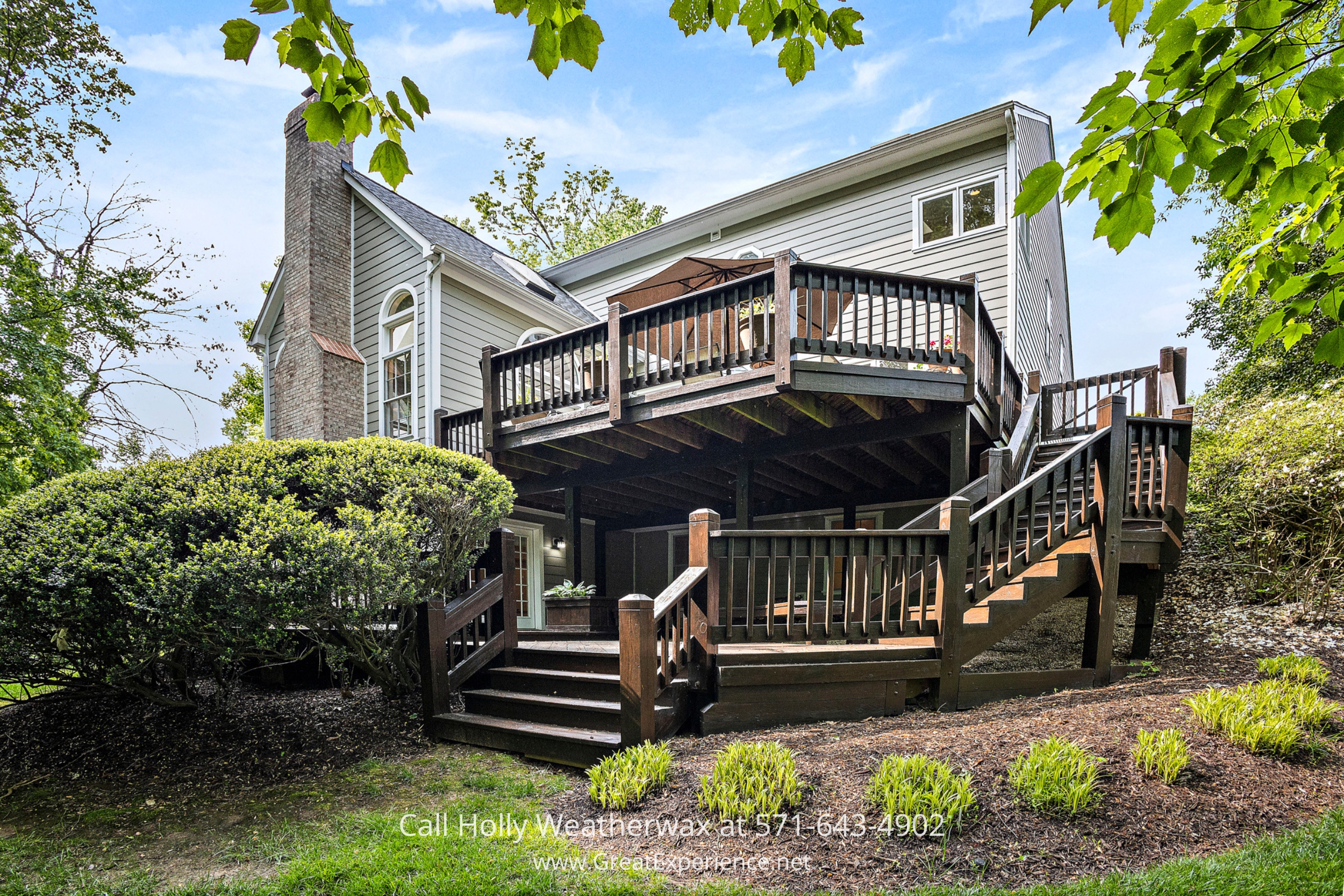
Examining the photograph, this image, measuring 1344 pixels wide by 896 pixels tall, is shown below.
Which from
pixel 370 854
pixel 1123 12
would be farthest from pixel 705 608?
pixel 1123 12

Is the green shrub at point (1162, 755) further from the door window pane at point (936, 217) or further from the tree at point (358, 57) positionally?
the door window pane at point (936, 217)

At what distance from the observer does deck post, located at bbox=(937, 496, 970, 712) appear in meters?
5.16

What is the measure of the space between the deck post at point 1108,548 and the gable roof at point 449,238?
8811 mm

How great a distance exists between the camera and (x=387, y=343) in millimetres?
11672

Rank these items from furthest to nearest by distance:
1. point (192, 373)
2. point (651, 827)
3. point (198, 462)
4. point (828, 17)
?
point (192, 373) < point (198, 462) < point (651, 827) < point (828, 17)

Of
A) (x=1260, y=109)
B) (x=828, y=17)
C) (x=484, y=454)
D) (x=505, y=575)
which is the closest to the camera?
(x=1260, y=109)

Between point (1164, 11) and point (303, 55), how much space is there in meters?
2.78

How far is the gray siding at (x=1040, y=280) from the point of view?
34.5 ft

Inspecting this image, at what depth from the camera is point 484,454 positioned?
909 centimetres

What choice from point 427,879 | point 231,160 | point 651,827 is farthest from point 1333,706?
point 231,160

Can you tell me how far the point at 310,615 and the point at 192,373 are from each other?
1185 cm

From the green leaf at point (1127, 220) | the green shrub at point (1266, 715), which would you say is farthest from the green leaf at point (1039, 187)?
the green shrub at point (1266, 715)

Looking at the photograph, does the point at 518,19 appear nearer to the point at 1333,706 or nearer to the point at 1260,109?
the point at 1260,109

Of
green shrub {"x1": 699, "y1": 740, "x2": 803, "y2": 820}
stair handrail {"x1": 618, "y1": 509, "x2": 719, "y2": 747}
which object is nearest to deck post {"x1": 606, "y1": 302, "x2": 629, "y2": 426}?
stair handrail {"x1": 618, "y1": 509, "x2": 719, "y2": 747}
